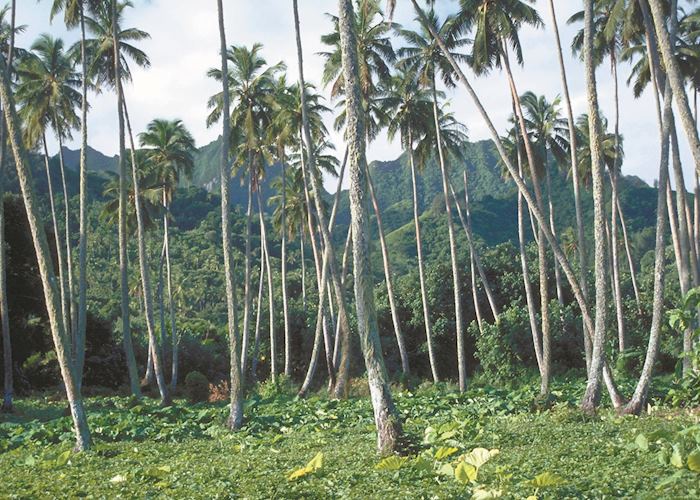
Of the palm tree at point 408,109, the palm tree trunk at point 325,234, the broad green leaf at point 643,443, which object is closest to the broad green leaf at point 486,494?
the broad green leaf at point 643,443

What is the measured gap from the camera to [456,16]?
2298 centimetres

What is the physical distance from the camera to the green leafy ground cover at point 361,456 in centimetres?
672

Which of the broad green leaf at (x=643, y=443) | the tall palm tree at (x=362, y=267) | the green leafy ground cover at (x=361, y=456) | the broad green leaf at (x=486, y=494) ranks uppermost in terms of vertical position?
the tall palm tree at (x=362, y=267)

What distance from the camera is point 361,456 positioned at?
9.96 meters

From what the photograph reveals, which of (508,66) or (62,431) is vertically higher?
(508,66)

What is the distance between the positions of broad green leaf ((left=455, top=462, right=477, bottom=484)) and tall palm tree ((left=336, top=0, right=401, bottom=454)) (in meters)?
2.96

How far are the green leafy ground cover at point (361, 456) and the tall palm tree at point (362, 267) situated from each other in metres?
0.48

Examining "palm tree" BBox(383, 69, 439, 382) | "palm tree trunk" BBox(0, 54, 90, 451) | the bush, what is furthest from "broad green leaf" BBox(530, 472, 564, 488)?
the bush

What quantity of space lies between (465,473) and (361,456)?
325 centimetres

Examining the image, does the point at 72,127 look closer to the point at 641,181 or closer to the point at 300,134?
the point at 300,134

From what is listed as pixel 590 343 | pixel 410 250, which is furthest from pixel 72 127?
pixel 410 250

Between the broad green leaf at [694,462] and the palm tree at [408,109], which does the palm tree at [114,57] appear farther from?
the broad green leaf at [694,462]

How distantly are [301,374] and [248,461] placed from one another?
93.7ft

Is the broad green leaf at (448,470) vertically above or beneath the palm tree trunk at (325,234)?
beneath
